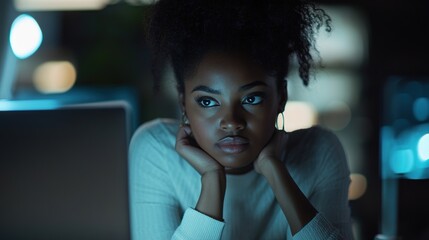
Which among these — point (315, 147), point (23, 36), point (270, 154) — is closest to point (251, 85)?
point (270, 154)

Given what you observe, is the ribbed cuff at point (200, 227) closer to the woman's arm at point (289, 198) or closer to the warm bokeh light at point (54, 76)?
the woman's arm at point (289, 198)

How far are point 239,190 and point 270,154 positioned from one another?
100 mm

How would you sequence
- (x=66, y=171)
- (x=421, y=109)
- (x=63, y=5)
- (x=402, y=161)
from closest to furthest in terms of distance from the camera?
(x=66, y=171), (x=402, y=161), (x=421, y=109), (x=63, y=5)

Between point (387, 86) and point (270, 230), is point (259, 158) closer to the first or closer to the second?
point (270, 230)

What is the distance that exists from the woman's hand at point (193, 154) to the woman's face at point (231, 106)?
0.01 m

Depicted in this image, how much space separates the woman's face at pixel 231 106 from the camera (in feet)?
2.56

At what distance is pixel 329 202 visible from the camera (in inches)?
34.9

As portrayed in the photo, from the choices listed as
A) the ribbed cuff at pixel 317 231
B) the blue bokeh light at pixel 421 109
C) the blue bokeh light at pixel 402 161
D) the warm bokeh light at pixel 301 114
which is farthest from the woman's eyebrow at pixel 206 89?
the warm bokeh light at pixel 301 114

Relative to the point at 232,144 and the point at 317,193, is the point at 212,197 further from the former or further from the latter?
the point at 317,193

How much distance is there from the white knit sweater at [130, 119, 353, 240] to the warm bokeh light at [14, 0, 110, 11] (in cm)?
259

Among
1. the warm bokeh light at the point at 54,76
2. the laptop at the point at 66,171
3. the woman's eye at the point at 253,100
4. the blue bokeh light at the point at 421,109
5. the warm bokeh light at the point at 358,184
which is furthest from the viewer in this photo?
the warm bokeh light at the point at 54,76

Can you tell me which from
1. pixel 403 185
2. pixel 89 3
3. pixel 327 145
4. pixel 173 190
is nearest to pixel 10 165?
pixel 173 190

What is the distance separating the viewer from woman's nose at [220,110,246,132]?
2.55 ft

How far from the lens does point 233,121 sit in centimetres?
78
